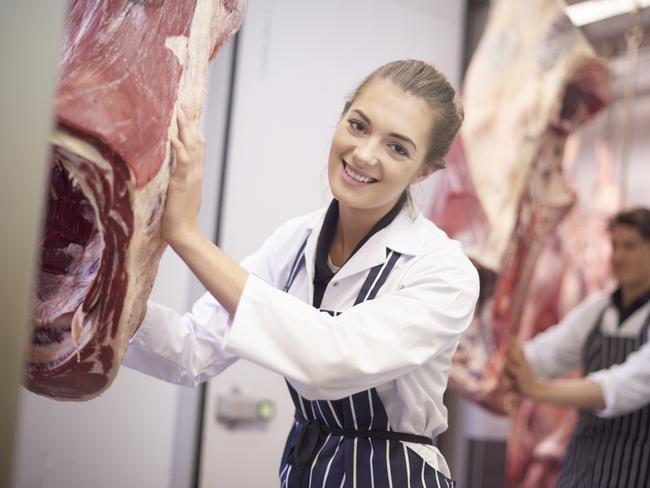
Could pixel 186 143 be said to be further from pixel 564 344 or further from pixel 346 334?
pixel 564 344

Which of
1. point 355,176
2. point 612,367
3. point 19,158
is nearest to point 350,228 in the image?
point 355,176

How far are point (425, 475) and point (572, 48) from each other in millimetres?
1763

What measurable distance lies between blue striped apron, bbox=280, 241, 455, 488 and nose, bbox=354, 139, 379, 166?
18 cm

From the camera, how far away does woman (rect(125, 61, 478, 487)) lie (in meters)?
1.20

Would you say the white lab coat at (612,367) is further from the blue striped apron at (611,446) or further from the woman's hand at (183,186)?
the woman's hand at (183,186)

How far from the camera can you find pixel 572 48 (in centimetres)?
271

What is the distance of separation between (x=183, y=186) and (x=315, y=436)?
57 centimetres

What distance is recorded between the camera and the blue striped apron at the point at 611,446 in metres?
2.42

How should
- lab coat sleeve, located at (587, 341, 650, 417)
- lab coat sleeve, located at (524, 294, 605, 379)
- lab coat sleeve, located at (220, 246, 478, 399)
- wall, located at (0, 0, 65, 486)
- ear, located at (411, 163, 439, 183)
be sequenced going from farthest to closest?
lab coat sleeve, located at (524, 294, 605, 379), lab coat sleeve, located at (587, 341, 650, 417), ear, located at (411, 163, 439, 183), lab coat sleeve, located at (220, 246, 478, 399), wall, located at (0, 0, 65, 486)

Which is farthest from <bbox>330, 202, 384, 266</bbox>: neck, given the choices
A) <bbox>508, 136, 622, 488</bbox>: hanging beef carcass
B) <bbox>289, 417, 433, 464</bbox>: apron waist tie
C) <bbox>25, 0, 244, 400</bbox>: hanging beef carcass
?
<bbox>508, 136, 622, 488</bbox>: hanging beef carcass

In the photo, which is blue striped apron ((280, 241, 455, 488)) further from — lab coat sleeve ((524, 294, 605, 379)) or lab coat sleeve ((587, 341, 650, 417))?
lab coat sleeve ((524, 294, 605, 379))

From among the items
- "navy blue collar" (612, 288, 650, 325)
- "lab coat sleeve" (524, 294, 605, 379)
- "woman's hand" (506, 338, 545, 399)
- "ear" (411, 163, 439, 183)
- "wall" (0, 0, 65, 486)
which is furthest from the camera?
"lab coat sleeve" (524, 294, 605, 379)

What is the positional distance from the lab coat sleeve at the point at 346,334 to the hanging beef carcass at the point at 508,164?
4.09 feet

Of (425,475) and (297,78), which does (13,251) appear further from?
(297,78)
